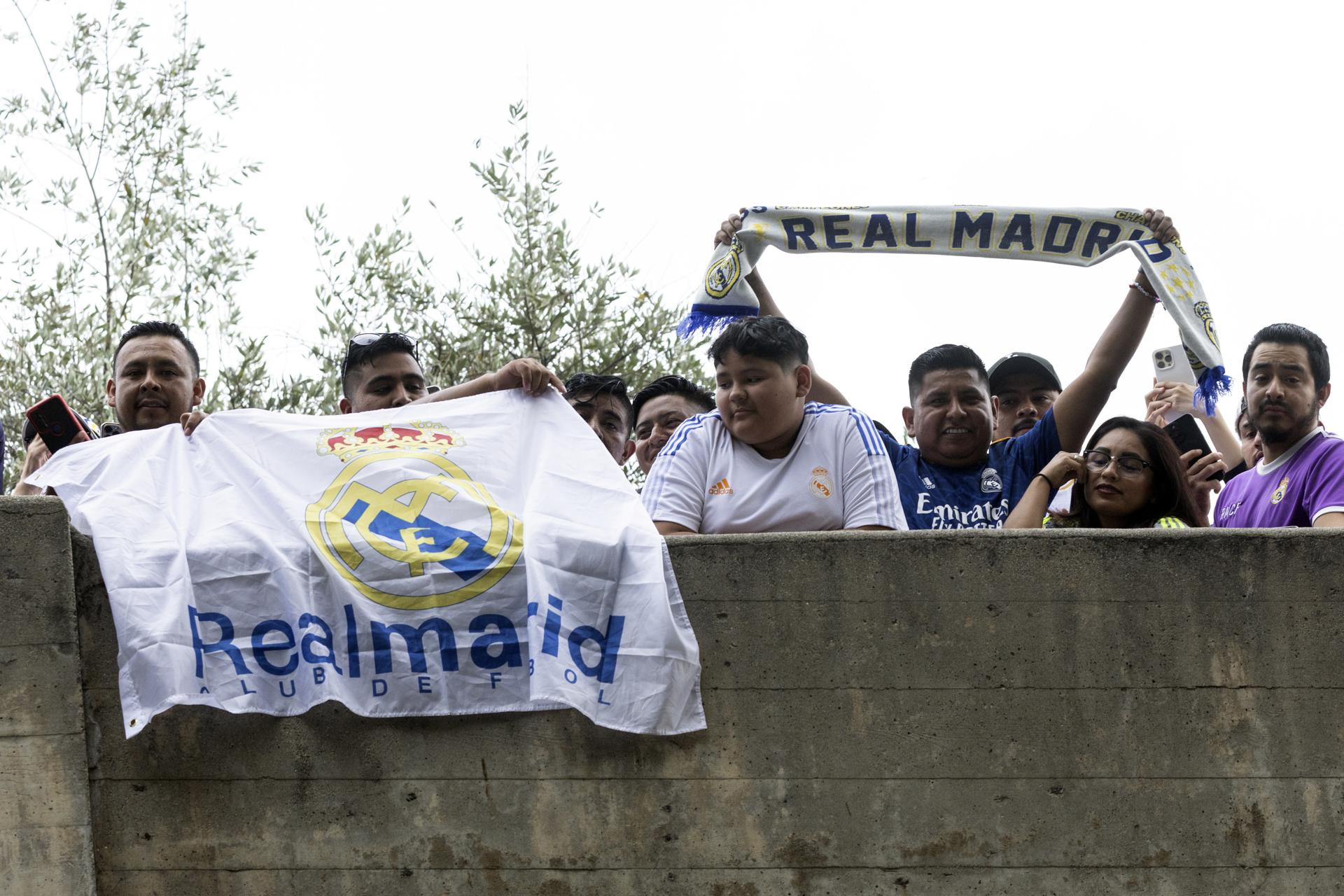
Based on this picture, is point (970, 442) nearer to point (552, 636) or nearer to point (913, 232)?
point (913, 232)

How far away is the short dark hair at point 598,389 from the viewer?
20.3ft

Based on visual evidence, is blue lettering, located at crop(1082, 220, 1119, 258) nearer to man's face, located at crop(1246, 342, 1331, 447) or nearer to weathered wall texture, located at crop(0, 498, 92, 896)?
man's face, located at crop(1246, 342, 1331, 447)

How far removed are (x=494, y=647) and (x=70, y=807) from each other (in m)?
1.29

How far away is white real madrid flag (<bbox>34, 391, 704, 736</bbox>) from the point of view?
4277 millimetres

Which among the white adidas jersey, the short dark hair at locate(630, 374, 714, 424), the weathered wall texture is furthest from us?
the short dark hair at locate(630, 374, 714, 424)

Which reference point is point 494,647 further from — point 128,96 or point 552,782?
point 128,96

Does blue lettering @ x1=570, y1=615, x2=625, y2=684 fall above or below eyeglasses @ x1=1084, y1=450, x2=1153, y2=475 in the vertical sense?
below

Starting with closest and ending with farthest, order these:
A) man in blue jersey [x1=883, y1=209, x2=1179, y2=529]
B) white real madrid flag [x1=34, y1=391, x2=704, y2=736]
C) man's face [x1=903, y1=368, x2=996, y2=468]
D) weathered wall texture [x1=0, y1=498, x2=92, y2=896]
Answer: weathered wall texture [x1=0, y1=498, x2=92, y2=896] < white real madrid flag [x1=34, y1=391, x2=704, y2=736] < man in blue jersey [x1=883, y1=209, x2=1179, y2=529] < man's face [x1=903, y1=368, x2=996, y2=468]

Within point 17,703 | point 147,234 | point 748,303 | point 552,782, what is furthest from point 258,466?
point 147,234

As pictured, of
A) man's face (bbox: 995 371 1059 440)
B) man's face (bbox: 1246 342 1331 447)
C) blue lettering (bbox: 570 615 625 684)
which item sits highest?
man's face (bbox: 995 371 1059 440)

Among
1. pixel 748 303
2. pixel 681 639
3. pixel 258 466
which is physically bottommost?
pixel 681 639

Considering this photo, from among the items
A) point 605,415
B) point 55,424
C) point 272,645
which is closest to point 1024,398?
point 605,415

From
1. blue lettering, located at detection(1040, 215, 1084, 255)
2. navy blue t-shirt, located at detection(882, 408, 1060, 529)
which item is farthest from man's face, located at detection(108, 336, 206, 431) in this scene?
blue lettering, located at detection(1040, 215, 1084, 255)

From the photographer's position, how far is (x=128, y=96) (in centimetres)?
1391
